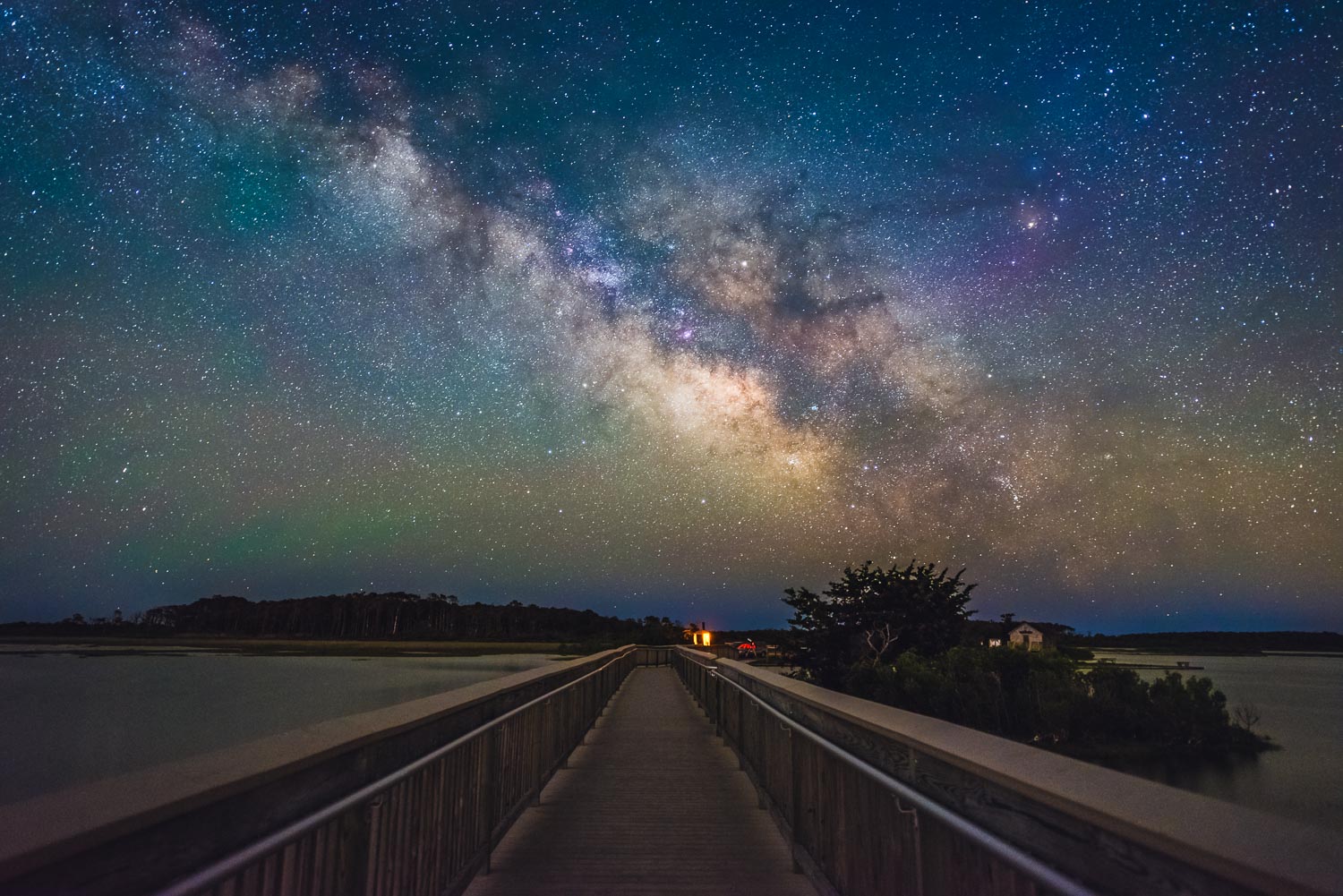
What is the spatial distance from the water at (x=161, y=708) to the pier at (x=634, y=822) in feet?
22.6

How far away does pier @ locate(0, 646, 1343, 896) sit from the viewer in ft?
5.65

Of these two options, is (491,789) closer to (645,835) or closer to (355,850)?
(645,835)

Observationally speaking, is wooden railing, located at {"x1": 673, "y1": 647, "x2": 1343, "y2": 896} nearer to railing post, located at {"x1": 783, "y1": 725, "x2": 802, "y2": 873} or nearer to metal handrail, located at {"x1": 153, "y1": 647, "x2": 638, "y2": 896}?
railing post, located at {"x1": 783, "y1": 725, "x2": 802, "y2": 873}

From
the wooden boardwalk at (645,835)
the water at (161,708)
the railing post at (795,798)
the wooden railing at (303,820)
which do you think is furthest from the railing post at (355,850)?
the water at (161,708)

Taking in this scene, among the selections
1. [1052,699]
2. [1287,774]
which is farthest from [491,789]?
[1287,774]

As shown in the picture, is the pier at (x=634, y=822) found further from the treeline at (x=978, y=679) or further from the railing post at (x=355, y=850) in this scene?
the treeline at (x=978, y=679)

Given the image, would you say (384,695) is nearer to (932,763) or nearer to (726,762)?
(726,762)

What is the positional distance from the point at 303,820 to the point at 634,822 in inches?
159

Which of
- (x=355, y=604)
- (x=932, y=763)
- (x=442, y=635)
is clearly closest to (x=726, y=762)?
(x=932, y=763)

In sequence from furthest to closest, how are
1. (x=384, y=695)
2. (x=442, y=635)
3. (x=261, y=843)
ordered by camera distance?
1. (x=442, y=635)
2. (x=384, y=695)
3. (x=261, y=843)

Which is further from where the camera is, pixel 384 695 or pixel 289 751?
pixel 384 695

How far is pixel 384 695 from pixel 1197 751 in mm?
33044

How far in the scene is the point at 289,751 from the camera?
9.21 feet

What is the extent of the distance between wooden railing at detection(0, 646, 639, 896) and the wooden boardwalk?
342 mm
